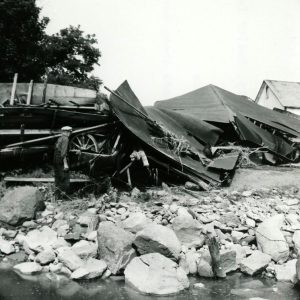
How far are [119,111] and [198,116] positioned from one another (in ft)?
16.8

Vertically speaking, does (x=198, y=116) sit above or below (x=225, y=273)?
above

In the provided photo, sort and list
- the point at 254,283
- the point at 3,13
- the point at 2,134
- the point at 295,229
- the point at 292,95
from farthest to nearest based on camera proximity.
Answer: the point at 292,95, the point at 3,13, the point at 2,134, the point at 295,229, the point at 254,283

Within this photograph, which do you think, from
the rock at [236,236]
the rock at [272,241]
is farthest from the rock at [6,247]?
the rock at [272,241]

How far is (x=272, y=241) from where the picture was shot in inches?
263

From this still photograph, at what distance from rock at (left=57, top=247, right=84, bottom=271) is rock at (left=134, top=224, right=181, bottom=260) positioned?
3.13 ft

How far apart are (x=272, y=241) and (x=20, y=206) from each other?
15.3 ft

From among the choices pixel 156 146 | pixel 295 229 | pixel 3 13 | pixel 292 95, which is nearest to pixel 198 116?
pixel 156 146

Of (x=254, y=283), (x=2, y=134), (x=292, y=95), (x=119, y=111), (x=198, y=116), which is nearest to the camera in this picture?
(x=254, y=283)

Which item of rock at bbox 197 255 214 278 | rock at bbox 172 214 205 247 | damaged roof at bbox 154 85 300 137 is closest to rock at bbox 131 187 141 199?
rock at bbox 172 214 205 247

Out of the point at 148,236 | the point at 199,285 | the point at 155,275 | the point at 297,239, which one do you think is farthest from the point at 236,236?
the point at 155,275

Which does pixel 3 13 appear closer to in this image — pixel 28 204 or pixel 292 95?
pixel 28 204

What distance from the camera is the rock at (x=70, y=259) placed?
5895 mm

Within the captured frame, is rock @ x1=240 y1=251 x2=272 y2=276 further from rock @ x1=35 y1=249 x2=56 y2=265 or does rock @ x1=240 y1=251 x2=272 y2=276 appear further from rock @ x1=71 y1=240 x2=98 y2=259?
rock @ x1=35 y1=249 x2=56 y2=265

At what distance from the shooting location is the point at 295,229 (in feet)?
24.0
